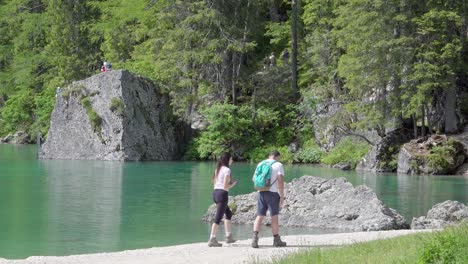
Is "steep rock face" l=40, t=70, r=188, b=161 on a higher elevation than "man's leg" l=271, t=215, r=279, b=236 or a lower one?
higher

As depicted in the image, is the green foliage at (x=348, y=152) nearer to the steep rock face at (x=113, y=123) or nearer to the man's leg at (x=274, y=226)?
the steep rock face at (x=113, y=123)

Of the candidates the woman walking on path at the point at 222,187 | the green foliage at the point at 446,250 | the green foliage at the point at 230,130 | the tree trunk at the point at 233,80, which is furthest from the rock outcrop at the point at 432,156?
the green foliage at the point at 446,250

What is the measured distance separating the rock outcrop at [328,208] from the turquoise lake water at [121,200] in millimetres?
643

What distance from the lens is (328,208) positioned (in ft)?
61.8

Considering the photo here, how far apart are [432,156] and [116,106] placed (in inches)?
662

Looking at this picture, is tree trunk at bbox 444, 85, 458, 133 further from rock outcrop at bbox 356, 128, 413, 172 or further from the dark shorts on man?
the dark shorts on man

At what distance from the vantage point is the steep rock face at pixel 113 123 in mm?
42781

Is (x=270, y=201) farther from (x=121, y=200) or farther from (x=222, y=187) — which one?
(x=121, y=200)

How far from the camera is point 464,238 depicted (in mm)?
9164

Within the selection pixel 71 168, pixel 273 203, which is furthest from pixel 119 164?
pixel 273 203

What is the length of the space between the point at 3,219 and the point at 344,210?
8.18 m

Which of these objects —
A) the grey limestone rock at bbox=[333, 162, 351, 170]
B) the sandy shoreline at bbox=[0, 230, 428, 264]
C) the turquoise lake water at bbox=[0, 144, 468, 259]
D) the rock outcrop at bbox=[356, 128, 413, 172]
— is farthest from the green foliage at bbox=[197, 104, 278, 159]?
the sandy shoreline at bbox=[0, 230, 428, 264]

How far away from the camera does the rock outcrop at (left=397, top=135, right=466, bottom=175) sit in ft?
113

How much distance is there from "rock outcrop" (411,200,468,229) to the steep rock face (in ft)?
87.0
